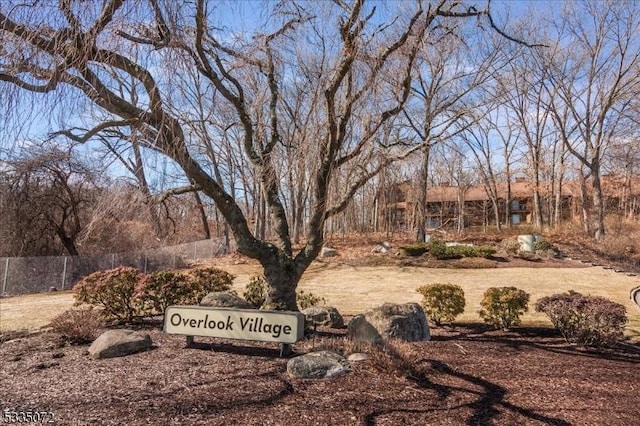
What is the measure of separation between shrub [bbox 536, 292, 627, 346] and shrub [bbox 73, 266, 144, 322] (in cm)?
627

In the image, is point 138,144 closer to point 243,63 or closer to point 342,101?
point 243,63

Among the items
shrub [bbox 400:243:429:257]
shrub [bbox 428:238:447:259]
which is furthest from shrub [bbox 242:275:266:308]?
shrub [bbox 400:243:429:257]

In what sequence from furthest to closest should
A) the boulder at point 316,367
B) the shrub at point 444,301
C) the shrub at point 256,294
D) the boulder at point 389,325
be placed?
the shrub at point 256,294 < the shrub at point 444,301 < the boulder at point 389,325 < the boulder at point 316,367

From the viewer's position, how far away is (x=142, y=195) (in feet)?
20.1

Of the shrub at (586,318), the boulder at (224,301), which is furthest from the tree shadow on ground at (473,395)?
the boulder at (224,301)

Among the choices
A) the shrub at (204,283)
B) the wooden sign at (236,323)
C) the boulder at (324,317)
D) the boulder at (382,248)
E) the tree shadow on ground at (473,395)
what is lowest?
the tree shadow on ground at (473,395)

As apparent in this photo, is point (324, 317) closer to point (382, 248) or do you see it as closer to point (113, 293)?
point (113, 293)

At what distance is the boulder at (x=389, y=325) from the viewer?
593 centimetres

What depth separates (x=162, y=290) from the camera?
7598 millimetres

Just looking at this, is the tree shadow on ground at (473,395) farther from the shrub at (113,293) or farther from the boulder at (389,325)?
the shrub at (113,293)

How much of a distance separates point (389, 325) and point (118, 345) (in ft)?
10.7

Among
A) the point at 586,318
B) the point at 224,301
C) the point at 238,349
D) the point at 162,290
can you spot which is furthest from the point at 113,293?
the point at 586,318

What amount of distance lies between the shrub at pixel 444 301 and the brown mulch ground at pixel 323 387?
1.67 metres

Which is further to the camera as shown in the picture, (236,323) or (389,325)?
(389,325)
